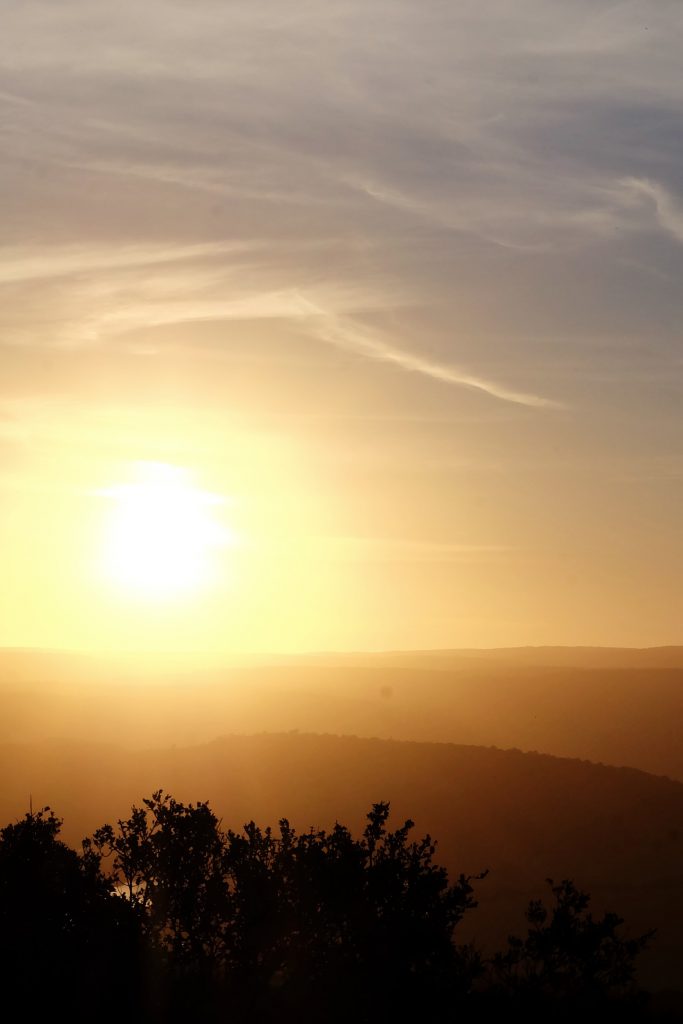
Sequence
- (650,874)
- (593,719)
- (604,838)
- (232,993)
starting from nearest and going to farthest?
(232,993), (650,874), (604,838), (593,719)

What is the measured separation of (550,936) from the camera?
24984 millimetres

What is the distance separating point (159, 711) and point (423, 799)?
341ft

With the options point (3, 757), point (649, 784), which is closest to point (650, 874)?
point (649, 784)

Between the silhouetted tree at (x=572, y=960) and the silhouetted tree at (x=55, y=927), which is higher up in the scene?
the silhouetted tree at (x=55, y=927)

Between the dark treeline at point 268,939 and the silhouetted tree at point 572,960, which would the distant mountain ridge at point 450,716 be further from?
the dark treeline at point 268,939

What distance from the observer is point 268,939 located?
25047 millimetres

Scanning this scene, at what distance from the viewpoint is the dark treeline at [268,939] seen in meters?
23.4

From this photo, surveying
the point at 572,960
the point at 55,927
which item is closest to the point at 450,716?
the point at 572,960

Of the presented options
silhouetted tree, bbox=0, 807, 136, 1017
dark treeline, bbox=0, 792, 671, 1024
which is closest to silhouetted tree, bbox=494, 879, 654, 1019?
dark treeline, bbox=0, 792, 671, 1024

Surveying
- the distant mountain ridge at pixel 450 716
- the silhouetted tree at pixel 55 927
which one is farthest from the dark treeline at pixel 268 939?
the distant mountain ridge at pixel 450 716

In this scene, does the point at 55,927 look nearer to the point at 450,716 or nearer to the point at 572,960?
the point at 572,960

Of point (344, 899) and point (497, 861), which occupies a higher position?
point (344, 899)

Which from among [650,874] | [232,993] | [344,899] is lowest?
[650,874]

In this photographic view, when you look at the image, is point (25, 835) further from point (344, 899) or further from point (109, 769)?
point (109, 769)
